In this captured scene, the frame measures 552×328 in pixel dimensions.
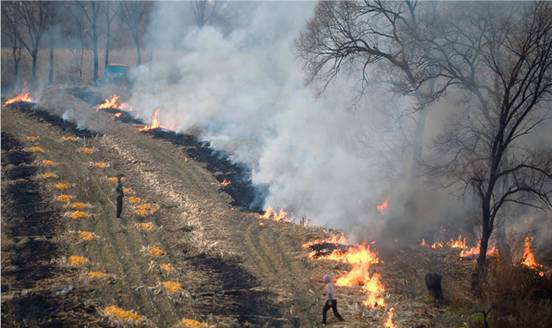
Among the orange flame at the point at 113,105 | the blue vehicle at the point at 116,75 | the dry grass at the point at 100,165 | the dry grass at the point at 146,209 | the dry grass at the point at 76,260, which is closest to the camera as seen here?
the dry grass at the point at 76,260

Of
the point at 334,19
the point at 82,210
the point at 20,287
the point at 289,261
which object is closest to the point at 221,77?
the point at 334,19

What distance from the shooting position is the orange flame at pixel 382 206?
2312 cm

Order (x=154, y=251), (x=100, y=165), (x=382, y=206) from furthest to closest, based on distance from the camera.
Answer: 1. (x=100, y=165)
2. (x=382, y=206)
3. (x=154, y=251)

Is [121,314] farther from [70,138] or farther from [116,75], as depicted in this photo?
[116,75]

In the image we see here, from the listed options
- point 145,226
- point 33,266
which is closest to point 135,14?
point 145,226

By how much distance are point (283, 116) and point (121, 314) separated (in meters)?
21.0

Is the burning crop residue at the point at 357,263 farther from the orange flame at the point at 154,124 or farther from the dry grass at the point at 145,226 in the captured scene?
the orange flame at the point at 154,124

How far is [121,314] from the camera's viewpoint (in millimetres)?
13109

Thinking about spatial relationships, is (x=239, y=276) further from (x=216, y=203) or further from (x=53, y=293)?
(x=216, y=203)

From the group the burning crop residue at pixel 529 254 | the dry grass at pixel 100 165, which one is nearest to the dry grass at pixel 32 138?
the dry grass at pixel 100 165

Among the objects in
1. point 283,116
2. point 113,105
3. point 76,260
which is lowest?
point 76,260

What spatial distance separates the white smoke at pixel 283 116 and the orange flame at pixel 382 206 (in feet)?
0.85

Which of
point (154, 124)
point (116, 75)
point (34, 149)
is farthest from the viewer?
point (116, 75)

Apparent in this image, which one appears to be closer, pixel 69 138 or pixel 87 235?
pixel 87 235
